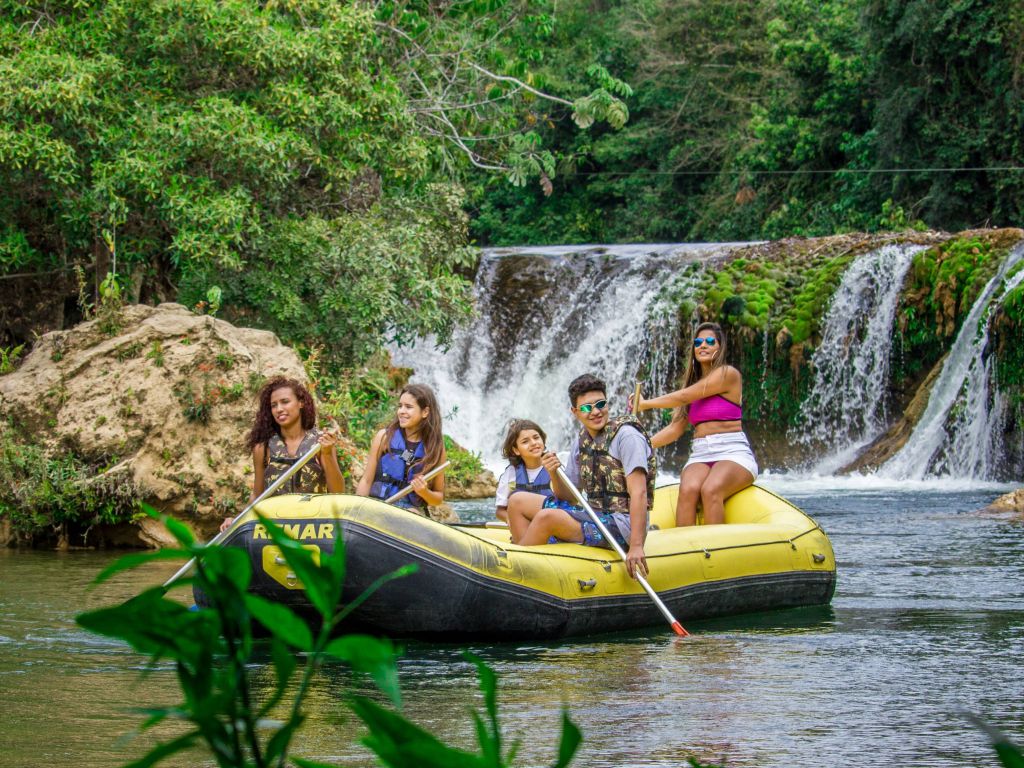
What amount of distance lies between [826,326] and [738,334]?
108 centimetres

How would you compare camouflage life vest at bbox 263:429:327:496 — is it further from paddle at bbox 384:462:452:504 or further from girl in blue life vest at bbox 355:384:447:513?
paddle at bbox 384:462:452:504

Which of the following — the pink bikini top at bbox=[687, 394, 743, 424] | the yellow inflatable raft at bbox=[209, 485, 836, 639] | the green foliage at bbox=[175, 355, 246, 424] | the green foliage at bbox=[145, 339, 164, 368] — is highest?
the green foliage at bbox=[145, 339, 164, 368]

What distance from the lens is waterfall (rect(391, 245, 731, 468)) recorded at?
1891cm

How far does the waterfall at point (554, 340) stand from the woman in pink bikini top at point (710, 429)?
31.5ft

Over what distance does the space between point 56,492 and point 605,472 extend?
5.10 m

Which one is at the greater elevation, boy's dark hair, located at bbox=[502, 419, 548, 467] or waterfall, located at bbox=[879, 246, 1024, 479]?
waterfall, located at bbox=[879, 246, 1024, 479]

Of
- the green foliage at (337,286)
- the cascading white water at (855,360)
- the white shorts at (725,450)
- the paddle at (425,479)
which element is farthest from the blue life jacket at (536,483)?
the cascading white water at (855,360)

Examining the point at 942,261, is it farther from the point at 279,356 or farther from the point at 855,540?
the point at 279,356

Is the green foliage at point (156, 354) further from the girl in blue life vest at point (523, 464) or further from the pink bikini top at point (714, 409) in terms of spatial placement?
the pink bikini top at point (714, 409)

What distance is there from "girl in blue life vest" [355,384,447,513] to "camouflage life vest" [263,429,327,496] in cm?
31

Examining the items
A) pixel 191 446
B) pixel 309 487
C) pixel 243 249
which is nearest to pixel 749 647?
pixel 309 487

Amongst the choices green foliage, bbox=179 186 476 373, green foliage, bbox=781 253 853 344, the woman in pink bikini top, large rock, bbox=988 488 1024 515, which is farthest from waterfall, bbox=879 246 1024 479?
the woman in pink bikini top

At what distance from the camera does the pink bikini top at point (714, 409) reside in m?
8.16

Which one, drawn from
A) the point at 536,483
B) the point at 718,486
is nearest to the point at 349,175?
the point at 718,486
